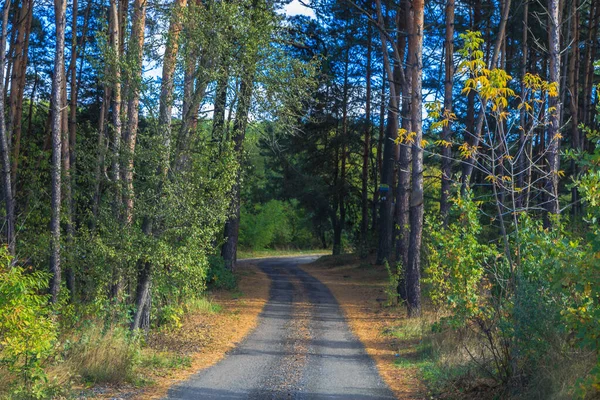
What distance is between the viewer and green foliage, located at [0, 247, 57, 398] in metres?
7.51

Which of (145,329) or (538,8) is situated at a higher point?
(538,8)

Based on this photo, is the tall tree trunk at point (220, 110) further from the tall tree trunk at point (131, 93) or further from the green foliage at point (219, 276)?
the green foliage at point (219, 276)

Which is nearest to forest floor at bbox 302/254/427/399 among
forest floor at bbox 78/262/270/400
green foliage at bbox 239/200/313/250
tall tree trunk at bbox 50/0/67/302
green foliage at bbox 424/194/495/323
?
green foliage at bbox 424/194/495/323

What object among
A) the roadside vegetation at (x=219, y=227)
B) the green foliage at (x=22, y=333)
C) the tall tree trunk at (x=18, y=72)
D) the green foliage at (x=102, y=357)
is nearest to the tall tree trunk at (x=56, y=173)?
the roadside vegetation at (x=219, y=227)

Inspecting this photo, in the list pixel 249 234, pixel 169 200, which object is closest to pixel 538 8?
pixel 169 200

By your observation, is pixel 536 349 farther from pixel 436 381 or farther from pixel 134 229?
pixel 134 229

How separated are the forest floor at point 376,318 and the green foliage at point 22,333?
16.2 ft

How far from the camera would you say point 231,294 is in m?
23.1

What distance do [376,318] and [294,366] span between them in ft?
23.5

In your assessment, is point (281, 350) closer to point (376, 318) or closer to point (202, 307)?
point (376, 318)

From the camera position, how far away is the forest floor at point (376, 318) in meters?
10.6

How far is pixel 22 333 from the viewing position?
25.3 ft

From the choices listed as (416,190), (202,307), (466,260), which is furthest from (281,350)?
(416,190)

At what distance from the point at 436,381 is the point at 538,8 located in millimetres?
18536
